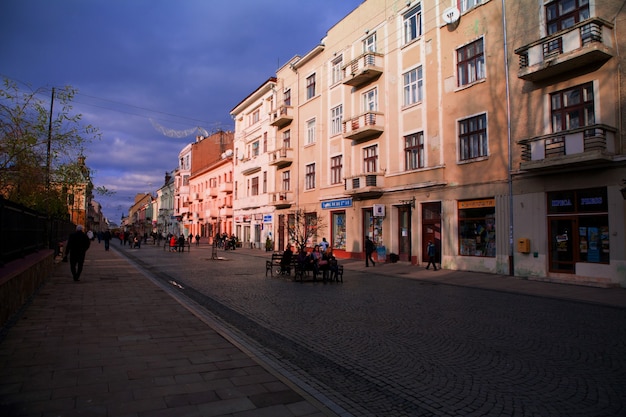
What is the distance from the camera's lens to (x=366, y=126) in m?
25.5

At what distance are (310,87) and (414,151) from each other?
1374 cm

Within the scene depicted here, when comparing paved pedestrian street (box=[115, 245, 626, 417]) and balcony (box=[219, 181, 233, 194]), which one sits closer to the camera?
paved pedestrian street (box=[115, 245, 626, 417])

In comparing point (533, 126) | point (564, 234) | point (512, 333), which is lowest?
point (512, 333)

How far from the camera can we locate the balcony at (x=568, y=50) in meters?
14.8

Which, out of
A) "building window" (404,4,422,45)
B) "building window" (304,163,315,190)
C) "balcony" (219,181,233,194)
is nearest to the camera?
"building window" (404,4,422,45)

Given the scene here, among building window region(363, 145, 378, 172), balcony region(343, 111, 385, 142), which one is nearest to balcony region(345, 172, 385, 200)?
building window region(363, 145, 378, 172)

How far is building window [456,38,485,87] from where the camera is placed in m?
19.9

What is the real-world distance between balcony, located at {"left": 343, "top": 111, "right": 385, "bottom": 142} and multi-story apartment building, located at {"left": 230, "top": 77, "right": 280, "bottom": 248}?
1256cm

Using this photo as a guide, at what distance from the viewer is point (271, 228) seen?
3997 cm

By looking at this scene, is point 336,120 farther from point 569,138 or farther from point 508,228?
point 569,138

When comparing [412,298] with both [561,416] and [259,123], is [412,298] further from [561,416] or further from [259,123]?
[259,123]

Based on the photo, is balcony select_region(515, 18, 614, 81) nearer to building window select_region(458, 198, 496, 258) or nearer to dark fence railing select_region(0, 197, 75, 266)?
building window select_region(458, 198, 496, 258)

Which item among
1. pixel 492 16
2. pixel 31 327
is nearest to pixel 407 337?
pixel 31 327

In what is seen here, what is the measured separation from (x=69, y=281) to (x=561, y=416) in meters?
14.1
